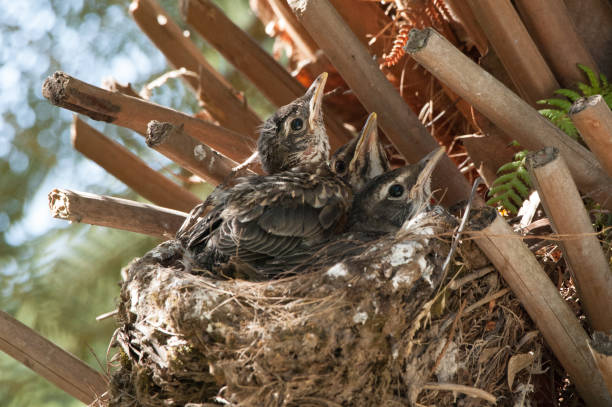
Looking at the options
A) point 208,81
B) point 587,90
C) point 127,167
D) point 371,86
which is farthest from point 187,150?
point 587,90

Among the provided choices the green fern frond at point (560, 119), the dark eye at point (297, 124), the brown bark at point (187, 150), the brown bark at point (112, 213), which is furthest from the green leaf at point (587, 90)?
the brown bark at point (112, 213)

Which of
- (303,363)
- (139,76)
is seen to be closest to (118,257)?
(139,76)

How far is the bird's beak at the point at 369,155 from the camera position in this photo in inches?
113

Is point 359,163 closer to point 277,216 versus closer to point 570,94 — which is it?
point 277,216

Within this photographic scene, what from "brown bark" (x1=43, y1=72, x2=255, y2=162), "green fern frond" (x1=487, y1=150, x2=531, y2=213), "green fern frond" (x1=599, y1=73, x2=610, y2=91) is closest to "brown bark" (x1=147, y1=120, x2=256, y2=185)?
"brown bark" (x1=43, y1=72, x2=255, y2=162)

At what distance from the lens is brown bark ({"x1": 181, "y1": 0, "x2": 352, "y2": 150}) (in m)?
3.34

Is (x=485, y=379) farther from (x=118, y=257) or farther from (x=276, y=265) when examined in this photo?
(x=118, y=257)

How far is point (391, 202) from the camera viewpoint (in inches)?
103

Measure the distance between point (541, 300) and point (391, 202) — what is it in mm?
773

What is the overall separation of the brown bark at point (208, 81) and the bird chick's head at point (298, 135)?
541mm

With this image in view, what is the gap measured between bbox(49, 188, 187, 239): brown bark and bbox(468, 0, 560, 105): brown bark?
4.62 ft

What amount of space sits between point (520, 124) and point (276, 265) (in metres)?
0.93

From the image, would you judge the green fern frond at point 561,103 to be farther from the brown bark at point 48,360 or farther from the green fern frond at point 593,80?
the brown bark at point 48,360

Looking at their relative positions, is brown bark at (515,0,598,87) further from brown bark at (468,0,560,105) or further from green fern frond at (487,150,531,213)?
green fern frond at (487,150,531,213)
